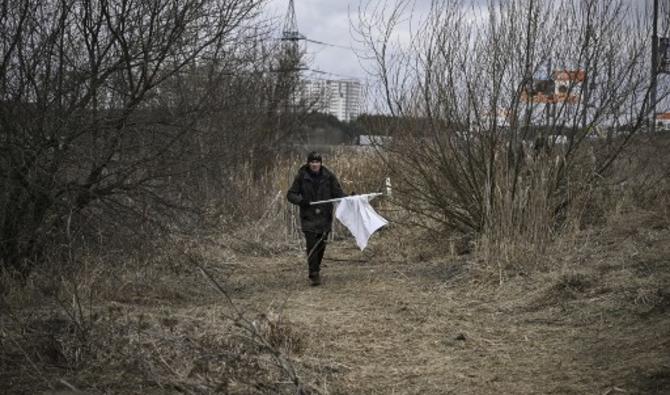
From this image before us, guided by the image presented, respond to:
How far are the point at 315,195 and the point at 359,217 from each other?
22.5 inches

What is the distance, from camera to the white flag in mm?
9594

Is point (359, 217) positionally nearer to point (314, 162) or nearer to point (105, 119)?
point (314, 162)


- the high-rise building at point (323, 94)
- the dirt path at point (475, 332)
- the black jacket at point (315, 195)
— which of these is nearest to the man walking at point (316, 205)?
the black jacket at point (315, 195)

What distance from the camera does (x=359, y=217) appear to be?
31.9 feet

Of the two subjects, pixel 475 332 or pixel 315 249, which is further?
pixel 315 249

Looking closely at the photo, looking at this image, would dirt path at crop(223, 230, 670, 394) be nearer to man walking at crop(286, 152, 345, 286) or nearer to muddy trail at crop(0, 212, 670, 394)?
muddy trail at crop(0, 212, 670, 394)

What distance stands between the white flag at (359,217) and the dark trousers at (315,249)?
354 millimetres

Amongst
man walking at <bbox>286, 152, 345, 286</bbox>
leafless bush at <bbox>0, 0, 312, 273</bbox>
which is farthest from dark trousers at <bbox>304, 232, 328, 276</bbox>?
leafless bush at <bbox>0, 0, 312, 273</bbox>

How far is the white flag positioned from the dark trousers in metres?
0.35

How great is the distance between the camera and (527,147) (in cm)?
1005

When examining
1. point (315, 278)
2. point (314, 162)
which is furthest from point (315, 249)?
point (314, 162)

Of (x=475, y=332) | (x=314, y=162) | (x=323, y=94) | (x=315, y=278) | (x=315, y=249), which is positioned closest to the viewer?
(x=475, y=332)

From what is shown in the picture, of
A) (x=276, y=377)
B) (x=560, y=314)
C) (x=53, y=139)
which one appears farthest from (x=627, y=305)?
(x=53, y=139)

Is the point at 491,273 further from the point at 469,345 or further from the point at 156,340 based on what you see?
the point at 156,340
